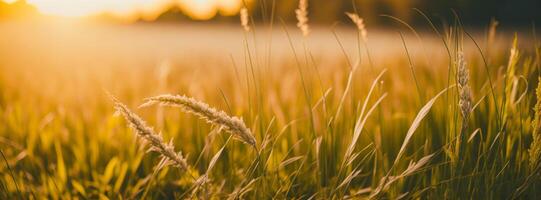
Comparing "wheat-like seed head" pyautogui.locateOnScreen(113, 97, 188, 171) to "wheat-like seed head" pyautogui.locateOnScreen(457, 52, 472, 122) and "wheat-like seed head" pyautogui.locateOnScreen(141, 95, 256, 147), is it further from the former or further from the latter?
"wheat-like seed head" pyautogui.locateOnScreen(457, 52, 472, 122)

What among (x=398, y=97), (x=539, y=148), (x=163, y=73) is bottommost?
(x=398, y=97)

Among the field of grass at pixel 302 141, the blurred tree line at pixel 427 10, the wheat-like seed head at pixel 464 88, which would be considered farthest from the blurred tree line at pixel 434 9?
the wheat-like seed head at pixel 464 88

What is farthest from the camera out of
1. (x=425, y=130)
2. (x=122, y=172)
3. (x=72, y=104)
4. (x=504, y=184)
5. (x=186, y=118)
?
(x=72, y=104)

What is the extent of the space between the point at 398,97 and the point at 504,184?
1.21m

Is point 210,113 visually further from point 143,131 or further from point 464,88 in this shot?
point 464,88

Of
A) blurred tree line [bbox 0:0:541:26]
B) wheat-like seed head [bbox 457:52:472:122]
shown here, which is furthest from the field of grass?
Result: blurred tree line [bbox 0:0:541:26]

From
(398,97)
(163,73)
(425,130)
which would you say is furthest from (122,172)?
(398,97)

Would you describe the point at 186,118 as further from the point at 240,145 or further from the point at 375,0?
the point at 375,0

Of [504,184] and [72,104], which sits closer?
[504,184]

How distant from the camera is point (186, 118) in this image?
210 cm

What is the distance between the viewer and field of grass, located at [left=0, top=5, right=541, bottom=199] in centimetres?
109

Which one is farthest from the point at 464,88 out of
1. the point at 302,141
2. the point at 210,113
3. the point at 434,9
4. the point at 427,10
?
the point at 427,10

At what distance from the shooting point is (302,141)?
172 cm

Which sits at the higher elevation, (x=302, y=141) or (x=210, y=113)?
(x=210, y=113)
